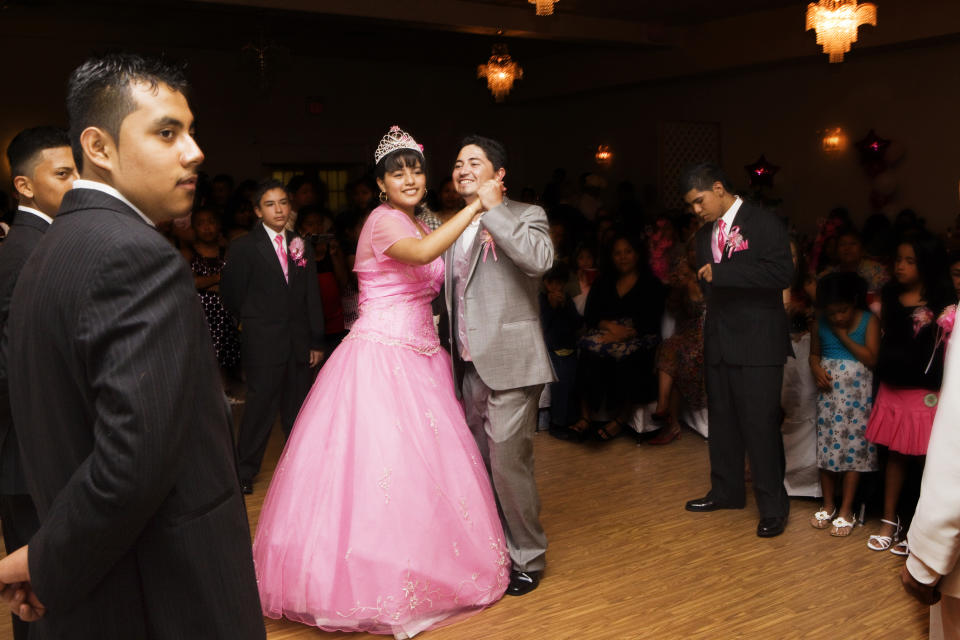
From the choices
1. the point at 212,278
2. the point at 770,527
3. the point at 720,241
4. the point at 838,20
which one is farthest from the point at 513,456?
the point at 838,20

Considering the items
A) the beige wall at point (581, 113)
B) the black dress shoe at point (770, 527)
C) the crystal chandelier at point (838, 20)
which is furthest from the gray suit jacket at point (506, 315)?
the beige wall at point (581, 113)

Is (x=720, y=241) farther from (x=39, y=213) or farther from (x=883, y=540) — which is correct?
(x=39, y=213)

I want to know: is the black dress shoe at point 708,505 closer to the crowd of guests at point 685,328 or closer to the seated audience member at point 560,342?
the crowd of guests at point 685,328

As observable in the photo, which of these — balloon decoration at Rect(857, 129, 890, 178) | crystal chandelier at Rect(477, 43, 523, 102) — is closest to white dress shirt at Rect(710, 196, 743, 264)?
crystal chandelier at Rect(477, 43, 523, 102)

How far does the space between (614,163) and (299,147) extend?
168 inches

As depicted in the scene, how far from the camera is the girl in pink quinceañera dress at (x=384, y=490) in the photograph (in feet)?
8.77

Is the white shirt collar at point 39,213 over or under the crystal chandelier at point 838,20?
under

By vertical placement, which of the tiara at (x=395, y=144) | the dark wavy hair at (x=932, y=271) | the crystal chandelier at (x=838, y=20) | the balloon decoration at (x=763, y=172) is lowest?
the dark wavy hair at (x=932, y=271)

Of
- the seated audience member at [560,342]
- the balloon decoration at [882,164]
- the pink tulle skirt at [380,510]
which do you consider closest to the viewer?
the pink tulle skirt at [380,510]

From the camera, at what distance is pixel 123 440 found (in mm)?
1089

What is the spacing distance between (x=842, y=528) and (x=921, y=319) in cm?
92

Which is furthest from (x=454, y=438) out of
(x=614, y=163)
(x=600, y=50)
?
(x=614, y=163)

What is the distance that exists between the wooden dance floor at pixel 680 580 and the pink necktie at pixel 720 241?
3.80 ft

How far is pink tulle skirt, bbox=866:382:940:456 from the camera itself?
127 inches
